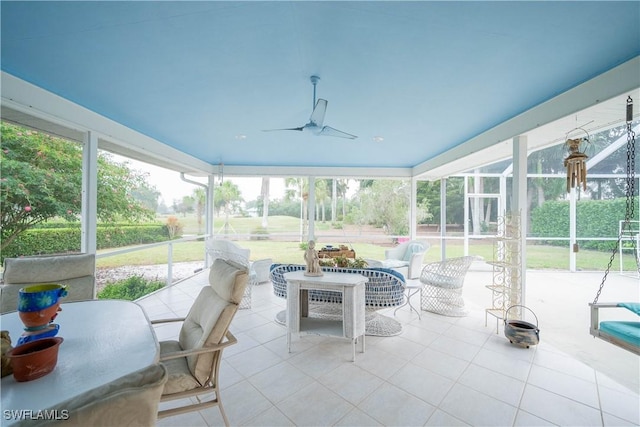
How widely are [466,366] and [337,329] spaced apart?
3.92ft

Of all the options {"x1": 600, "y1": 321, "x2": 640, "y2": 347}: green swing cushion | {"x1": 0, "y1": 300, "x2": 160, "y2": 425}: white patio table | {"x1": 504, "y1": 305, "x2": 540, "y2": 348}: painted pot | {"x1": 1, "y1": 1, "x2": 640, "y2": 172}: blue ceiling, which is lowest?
{"x1": 504, "y1": 305, "x2": 540, "y2": 348}: painted pot

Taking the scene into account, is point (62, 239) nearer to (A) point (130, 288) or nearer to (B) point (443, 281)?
(A) point (130, 288)

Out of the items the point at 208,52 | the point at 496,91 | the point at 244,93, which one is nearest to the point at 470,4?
the point at 496,91

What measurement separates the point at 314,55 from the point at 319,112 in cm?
52

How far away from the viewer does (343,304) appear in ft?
8.23

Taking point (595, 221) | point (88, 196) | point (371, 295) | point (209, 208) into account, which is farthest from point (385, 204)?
point (88, 196)

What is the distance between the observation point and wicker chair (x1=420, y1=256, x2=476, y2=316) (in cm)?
355

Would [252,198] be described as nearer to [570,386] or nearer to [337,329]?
[337,329]

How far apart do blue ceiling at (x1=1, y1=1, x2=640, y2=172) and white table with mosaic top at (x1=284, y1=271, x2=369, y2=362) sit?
72.6 inches

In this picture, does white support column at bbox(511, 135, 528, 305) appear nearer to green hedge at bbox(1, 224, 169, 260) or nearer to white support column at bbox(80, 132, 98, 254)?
white support column at bbox(80, 132, 98, 254)

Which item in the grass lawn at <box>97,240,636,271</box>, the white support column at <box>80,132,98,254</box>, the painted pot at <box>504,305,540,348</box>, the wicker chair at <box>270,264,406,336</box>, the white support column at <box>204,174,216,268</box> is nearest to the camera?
the painted pot at <box>504,305,540,348</box>

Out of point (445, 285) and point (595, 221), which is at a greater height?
point (595, 221)

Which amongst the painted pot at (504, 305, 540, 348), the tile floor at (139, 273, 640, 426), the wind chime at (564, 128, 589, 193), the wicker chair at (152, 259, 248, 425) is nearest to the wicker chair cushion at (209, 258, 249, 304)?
the wicker chair at (152, 259, 248, 425)

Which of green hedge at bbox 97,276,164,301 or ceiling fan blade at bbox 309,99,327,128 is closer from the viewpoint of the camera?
ceiling fan blade at bbox 309,99,327,128
